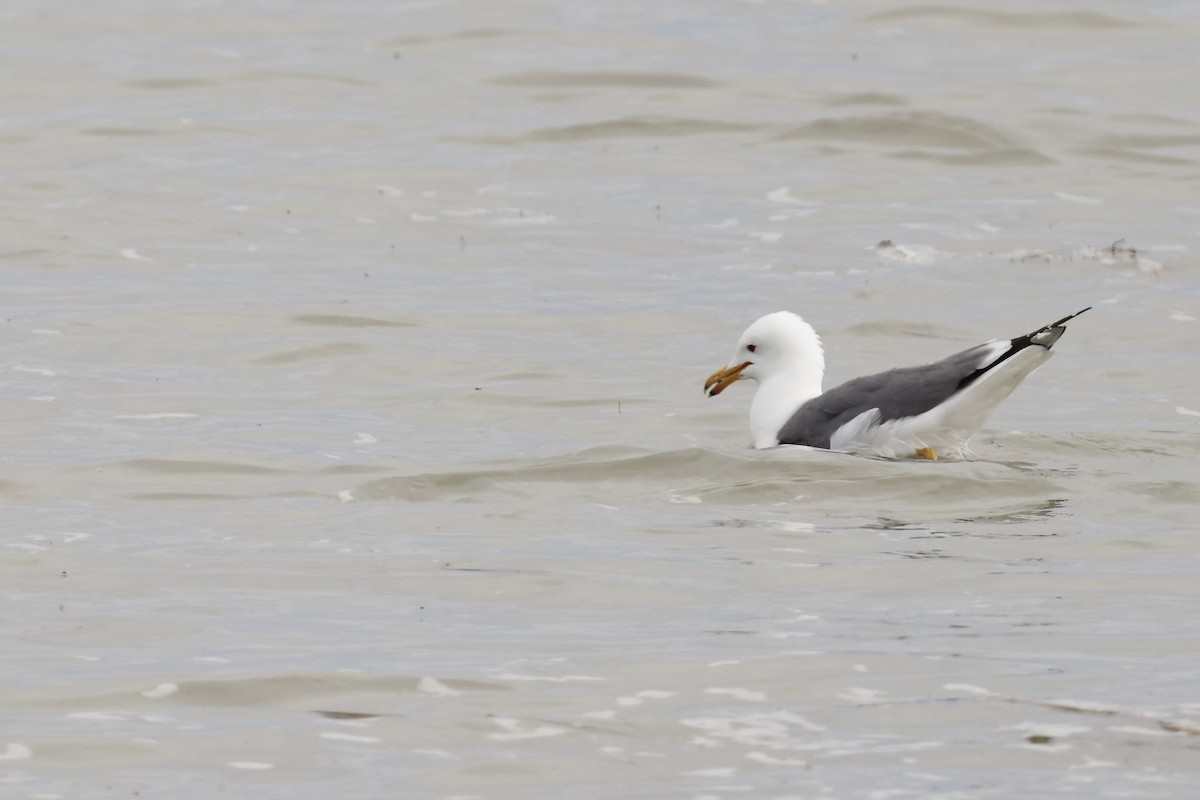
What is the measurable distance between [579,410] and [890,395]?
7.37ft

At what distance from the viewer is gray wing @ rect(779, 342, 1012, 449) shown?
36.9ft

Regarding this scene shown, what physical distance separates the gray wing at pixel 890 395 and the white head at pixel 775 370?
296mm

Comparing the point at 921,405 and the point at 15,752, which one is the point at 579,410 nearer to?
the point at 921,405

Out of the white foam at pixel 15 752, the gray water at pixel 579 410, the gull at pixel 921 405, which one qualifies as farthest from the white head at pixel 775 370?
the white foam at pixel 15 752

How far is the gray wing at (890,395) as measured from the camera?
11258 millimetres

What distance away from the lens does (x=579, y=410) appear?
12.9m

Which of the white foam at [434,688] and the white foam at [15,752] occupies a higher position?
the white foam at [434,688]

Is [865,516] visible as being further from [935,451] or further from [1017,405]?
[1017,405]

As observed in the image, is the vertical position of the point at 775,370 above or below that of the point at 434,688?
above

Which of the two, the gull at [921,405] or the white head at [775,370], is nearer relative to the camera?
the gull at [921,405]

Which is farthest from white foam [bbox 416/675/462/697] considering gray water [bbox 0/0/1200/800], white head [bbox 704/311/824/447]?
white head [bbox 704/311/824/447]

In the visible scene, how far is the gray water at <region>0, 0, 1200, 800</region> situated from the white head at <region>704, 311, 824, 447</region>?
0.40 meters

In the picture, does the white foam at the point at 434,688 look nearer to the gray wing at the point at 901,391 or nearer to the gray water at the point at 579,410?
the gray water at the point at 579,410

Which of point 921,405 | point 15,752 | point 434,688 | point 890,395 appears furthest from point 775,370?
point 15,752
